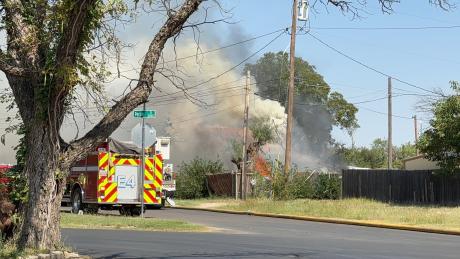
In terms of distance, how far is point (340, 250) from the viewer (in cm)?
1330

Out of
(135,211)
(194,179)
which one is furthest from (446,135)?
(194,179)

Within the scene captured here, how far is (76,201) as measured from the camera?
24.8 m

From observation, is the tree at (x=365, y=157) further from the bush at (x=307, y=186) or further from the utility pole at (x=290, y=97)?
the utility pole at (x=290, y=97)

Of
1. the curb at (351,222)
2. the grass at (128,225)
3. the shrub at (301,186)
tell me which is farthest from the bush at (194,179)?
the grass at (128,225)

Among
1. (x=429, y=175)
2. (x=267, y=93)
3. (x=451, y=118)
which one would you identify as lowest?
(x=429, y=175)

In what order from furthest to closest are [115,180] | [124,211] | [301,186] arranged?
1. [301,186]
2. [124,211]
3. [115,180]

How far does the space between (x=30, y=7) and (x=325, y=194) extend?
30.2 meters

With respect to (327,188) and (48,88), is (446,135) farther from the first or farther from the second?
(48,88)

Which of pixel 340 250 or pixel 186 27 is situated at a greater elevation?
pixel 186 27

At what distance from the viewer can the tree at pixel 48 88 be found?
8859 millimetres

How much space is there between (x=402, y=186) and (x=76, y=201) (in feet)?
55.5

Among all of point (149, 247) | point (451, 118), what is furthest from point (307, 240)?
point (451, 118)

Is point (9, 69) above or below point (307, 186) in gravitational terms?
above

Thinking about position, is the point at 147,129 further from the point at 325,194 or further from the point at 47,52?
the point at 325,194
